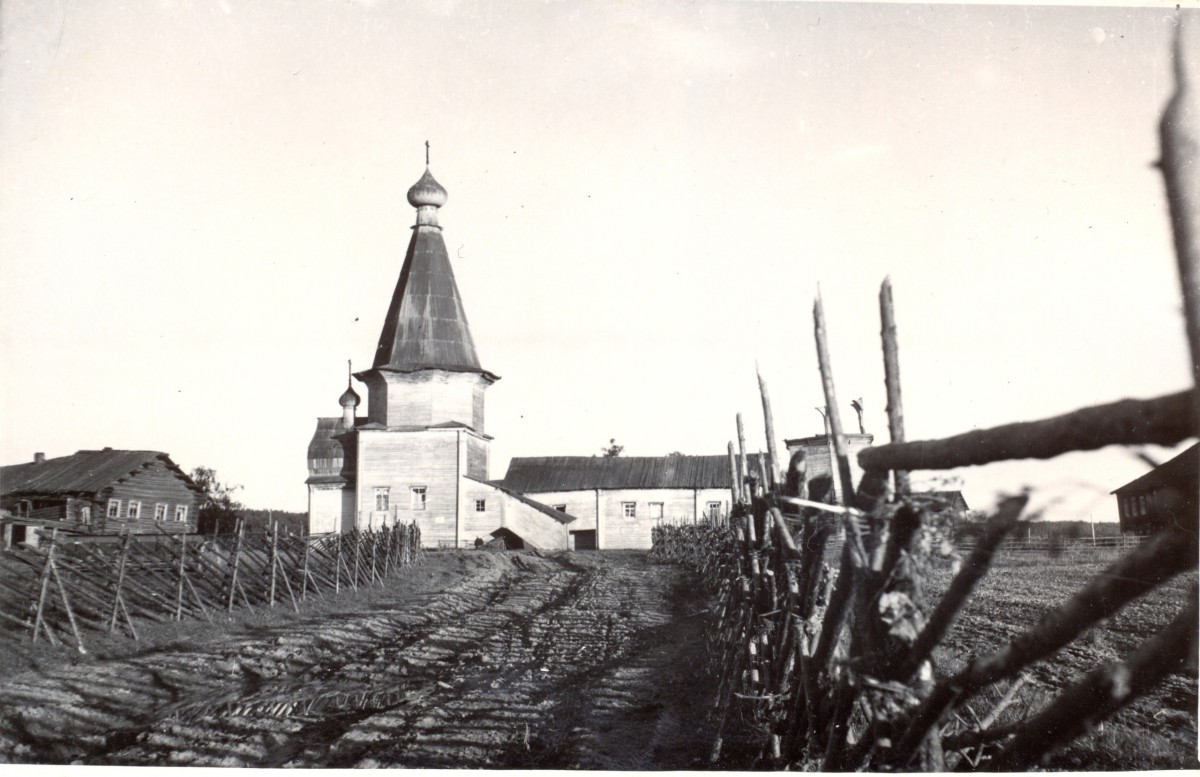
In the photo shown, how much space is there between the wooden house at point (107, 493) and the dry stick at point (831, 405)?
22.2 meters

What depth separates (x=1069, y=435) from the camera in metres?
2.87

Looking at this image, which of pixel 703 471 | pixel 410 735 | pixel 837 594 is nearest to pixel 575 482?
pixel 703 471

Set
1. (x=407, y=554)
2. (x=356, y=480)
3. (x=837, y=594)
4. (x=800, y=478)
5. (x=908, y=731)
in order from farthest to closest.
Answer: (x=356, y=480), (x=407, y=554), (x=800, y=478), (x=837, y=594), (x=908, y=731)

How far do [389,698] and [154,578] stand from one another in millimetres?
7277

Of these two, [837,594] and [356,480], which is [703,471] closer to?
[356,480]

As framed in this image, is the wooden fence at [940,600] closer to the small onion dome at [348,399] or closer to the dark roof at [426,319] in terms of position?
the dark roof at [426,319]

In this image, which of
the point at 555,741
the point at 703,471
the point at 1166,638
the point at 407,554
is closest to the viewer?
the point at 1166,638

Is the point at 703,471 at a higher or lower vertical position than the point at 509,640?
higher

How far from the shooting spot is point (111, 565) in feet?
41.5

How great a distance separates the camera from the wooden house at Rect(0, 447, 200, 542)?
23469 mm

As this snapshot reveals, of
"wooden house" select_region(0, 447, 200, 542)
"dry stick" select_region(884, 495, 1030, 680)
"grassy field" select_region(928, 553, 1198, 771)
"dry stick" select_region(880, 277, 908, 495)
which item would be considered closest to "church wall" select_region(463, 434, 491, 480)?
"wooden house" select_region(0, 447, 200, 542)

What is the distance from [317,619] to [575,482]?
85.8 feet

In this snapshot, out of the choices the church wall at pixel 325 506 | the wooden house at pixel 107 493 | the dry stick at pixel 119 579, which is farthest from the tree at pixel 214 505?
the dry stick at pixel 119 579

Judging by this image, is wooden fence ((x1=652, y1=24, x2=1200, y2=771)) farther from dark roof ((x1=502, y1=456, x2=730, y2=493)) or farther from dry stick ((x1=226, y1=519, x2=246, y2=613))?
dark roof ((x1=502, y1=456, x2=730, y2=493))
